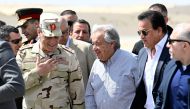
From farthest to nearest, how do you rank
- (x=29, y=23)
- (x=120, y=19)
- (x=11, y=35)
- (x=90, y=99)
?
(x=120, y=19)
(x=29, y=23)
(x=11, y=35)
(x=90, y=99)

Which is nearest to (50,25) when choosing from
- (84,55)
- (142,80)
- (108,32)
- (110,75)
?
(108,32)

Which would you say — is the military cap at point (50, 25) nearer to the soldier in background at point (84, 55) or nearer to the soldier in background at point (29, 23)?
the soldier in background at point (84, 55)

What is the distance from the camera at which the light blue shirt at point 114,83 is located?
6.45m

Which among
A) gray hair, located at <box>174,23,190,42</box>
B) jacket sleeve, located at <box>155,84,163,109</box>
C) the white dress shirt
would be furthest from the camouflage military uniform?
gray hair, located at <box>174,23,190,42</box>

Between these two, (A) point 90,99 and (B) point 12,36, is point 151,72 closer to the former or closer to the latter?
(A) point 90,99

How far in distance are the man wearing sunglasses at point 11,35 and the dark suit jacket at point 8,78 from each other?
148cm

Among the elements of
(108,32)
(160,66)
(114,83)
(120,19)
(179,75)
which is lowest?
(120,19)

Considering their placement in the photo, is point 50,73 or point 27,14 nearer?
point 50,73

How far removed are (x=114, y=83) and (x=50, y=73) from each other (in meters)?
0.72

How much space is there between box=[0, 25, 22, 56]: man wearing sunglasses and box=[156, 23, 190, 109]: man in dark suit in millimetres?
1990

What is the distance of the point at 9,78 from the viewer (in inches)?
201

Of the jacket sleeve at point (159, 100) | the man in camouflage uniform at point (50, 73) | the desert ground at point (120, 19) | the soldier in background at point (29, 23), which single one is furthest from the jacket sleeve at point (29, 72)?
the desert ground at point (120, 19)

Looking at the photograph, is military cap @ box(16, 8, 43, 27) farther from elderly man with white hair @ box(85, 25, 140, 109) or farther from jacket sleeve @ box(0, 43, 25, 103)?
jacket sleeve @ box(0, 43, 25, 103)

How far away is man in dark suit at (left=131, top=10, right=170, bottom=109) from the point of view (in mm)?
6480
